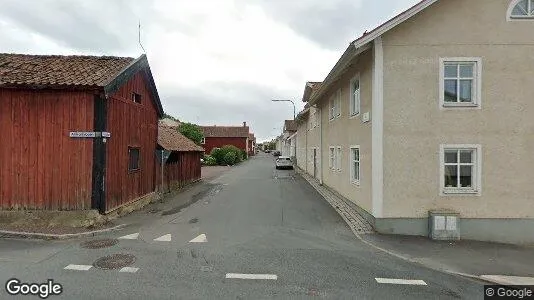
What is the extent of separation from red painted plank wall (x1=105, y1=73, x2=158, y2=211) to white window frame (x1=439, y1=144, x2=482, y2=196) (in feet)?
32.1

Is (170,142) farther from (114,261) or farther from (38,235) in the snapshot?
(114,261)

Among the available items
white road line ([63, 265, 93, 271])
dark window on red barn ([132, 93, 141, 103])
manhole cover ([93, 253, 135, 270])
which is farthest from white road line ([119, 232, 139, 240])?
dark window on red barn ([132, 93, 141, 103])

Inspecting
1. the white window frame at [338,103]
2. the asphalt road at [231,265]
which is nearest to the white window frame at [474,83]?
the asphalt road at [231,265]

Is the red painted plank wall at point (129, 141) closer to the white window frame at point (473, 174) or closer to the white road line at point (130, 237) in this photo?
the white road line at point (130, 237)

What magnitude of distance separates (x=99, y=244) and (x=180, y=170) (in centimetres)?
1076

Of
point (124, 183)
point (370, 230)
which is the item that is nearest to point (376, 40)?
point (370, 230)

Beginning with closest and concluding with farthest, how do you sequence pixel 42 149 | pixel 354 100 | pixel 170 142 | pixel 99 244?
pixel 99 244
pixel 42 149
pixel 354 100
pixel 170 142

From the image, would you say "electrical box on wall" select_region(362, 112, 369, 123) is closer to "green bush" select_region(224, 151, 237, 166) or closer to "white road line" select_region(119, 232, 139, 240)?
"white road line" select_region(119, 232, 139, 240)

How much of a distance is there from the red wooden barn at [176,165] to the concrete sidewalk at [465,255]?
30.9 feet

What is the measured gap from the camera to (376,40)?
30.1 feet

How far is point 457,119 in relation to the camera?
918cm

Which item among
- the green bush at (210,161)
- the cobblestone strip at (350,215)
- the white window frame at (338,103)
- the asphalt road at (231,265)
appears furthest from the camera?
the green bush at (210,161)

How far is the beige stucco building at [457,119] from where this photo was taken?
9062 millimetres

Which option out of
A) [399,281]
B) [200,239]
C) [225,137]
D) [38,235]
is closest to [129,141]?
[38,235]
